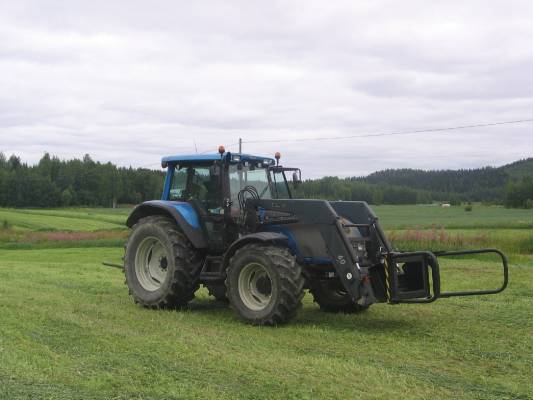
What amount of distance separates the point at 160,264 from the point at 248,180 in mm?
1946

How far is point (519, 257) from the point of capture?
66.6ft

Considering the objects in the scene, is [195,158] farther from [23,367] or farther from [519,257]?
[519,257]

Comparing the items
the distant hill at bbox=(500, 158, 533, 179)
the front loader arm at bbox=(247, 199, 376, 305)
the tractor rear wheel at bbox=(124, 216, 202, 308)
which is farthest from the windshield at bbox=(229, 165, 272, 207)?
the distant hill at bbox=(500, 158, 533, 179)

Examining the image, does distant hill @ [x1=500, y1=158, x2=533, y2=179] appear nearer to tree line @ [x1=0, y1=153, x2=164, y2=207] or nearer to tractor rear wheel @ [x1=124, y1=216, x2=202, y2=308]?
tree line @ [x1=0, y1=153, x2=164, y2=207]

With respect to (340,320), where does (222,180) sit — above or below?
above

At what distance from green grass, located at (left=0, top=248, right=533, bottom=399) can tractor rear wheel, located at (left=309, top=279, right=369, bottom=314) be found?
26 cm

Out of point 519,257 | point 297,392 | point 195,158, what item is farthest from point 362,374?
point 519,257

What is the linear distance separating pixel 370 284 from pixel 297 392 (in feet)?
10.2

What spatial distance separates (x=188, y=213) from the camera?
9.67 m

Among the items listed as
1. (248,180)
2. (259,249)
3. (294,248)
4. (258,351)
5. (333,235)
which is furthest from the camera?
(248,180)

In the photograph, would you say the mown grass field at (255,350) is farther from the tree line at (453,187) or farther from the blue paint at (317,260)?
the tree line at (453,187)

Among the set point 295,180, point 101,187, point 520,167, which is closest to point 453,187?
point 101,187

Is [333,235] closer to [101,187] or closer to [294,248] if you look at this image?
[294,248]

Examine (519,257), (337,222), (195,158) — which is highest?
(195,158)
